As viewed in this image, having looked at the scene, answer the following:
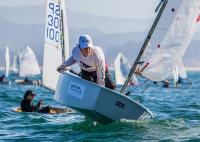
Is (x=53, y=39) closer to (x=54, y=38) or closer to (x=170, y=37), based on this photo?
(x=54, y=38)

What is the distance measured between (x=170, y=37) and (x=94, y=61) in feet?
7.63

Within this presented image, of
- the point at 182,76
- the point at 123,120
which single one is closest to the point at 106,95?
the point at 123,120

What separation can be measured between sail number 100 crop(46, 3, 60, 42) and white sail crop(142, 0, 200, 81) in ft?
32.3

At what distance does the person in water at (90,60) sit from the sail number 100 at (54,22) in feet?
34.1

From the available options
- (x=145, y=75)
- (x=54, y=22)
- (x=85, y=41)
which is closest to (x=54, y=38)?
(x=54, y=22)

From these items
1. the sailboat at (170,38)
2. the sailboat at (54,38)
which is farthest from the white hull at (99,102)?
the sailboat at (54,38)

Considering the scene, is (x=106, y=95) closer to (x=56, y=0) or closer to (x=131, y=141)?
(x=131, y=141)

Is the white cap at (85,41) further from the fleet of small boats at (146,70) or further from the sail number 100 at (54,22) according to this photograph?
the sail number 100 at (54,22)

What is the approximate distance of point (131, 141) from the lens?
1334 centimetres

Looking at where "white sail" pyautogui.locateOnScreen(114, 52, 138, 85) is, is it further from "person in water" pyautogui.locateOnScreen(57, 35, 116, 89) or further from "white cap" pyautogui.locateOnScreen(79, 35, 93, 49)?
"white cap" pyautogui.locateOnScreen(79, 35, 93, 49)

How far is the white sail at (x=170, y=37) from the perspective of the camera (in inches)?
620

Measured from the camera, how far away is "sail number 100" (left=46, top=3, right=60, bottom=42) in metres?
25.2

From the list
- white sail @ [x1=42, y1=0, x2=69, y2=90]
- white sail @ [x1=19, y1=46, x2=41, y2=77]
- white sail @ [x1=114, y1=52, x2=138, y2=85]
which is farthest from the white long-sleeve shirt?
white sail @ [x1=19, y1=46, x2=41, y2=77]

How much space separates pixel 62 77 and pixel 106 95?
4.38 ft
